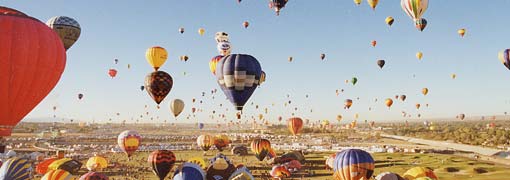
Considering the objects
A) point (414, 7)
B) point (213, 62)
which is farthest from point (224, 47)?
point (414, 7)

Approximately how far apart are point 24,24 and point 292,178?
78.4 ft

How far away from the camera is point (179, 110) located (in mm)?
36531

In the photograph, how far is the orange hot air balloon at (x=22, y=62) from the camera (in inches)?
586

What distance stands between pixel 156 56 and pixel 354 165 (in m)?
16.6

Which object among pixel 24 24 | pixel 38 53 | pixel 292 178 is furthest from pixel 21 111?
pixel 292 178

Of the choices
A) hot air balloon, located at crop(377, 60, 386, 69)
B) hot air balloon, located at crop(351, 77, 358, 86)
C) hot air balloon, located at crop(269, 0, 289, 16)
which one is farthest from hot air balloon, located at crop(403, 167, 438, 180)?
hot air balloon, located at crop(351, 77, 358, 86)

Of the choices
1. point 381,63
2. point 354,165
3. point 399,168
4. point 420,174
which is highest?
point 381,63

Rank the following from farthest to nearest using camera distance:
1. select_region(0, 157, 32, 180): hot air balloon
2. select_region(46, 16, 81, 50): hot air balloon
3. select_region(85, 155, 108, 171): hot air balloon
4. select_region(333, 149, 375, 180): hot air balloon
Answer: select_region(85, 155, 108, 171): hot air balloon, select_region(46, 16, 81, 50): hot air balloon, select_region(0, 157, 32, 180): hot air balloon, select_region(333, 149, 375, 180): hot air balloon

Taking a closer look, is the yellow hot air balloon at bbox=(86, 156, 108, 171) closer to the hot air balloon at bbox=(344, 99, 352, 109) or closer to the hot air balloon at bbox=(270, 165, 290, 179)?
the hot air balloon at bbox=(270, 165, 290, 179)

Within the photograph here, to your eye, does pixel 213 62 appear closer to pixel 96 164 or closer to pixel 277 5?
pixel 277 5

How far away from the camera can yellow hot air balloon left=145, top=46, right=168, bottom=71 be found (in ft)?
96.7

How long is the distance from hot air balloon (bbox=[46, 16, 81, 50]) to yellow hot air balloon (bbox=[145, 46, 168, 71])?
16.8ft

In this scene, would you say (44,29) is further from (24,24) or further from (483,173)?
(483,173)

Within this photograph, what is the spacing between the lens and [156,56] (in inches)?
1163
